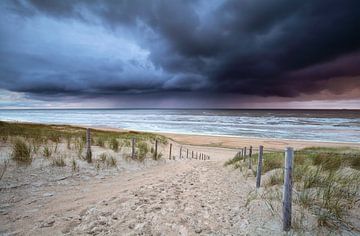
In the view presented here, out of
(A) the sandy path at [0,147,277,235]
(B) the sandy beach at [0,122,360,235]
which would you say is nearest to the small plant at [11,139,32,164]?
(B) the sandy beach at [0,122,360,235]

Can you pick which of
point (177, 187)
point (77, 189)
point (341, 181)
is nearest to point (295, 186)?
point (341, 181)

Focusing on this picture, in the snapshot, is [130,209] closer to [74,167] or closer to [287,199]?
[287,199]

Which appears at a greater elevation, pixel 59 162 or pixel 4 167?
pixel 4 167

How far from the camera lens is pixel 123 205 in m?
4.86

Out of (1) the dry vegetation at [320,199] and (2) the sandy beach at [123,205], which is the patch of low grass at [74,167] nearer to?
(2) the sandy beach at [123,205]

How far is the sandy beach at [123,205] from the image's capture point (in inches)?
152

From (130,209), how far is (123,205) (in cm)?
31

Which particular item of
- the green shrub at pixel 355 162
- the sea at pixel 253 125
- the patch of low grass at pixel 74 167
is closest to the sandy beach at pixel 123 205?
the patch of low grass at pixel 74 167

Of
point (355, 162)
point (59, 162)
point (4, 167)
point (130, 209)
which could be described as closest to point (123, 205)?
point (130, 209)

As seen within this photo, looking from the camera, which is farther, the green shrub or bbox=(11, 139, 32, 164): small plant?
the green shrub

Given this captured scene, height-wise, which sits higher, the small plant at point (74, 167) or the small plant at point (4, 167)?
the small plant at point (4, 167)

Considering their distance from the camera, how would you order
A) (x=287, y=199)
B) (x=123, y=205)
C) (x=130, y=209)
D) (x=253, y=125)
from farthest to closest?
(x=253, y=125) < (x=123, y=205) < (x=130, y=209) < (x=287, y=199)

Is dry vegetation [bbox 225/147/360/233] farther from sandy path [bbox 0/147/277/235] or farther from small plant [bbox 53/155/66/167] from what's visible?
small plant [bbox 53/155/66/167]

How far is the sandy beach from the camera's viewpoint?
3854 mm
